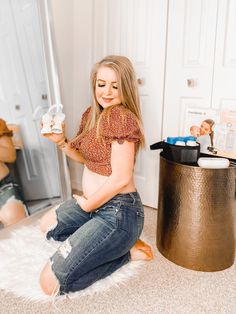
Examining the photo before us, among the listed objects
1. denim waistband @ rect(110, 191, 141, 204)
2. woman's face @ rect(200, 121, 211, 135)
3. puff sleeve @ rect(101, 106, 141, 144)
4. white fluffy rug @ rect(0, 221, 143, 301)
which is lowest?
white fluffy rug @ rect(0, 221, 143, 301)

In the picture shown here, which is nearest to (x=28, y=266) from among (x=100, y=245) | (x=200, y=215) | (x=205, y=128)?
(x=100, y=245)

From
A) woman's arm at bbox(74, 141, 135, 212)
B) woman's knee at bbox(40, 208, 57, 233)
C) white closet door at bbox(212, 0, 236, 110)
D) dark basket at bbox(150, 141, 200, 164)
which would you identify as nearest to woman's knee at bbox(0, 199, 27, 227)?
woman's knee at bbox(40, 208, 57, 233)

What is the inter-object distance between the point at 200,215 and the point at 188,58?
0.82m

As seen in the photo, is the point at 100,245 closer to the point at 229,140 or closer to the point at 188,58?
the point at 229,140

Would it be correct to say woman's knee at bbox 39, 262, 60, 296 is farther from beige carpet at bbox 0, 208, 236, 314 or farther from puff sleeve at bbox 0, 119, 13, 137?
puff sleeve at bbox 0, 119, 13, 137

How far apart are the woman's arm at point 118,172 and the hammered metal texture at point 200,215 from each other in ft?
0.68

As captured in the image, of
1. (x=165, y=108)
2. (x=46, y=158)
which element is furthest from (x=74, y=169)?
(x=165, y=108)

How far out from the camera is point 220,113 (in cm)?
156

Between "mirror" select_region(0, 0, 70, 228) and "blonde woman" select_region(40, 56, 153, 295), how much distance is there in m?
0.41

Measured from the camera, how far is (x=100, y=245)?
1.21 metres

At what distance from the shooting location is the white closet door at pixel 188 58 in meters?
1.58

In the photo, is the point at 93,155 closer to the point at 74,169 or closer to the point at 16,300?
the point at 16,300

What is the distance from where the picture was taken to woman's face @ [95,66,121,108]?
1.33m

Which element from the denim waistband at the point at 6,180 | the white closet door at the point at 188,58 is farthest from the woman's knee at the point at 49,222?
the white closet door at the point at 188,58
